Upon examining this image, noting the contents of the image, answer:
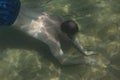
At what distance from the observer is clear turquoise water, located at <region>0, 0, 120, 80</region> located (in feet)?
18.6

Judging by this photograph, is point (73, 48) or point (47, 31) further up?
point (47, 31)

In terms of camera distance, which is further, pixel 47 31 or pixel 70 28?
pixel 47 31

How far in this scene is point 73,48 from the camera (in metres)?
6.30

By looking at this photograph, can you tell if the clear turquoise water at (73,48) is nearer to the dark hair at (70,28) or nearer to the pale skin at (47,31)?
the pale skin at (47,31)

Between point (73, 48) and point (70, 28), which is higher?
point (70, 28)

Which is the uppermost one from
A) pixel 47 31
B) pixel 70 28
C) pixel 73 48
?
pixel 70 28

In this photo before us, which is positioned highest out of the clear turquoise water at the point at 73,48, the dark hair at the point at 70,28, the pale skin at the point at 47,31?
the dark hair at the point at 70,28

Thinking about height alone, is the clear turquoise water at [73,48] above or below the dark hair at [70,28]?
below

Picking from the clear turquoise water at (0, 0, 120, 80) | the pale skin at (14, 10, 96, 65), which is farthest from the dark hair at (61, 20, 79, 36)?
the clear turquoise water at (0, 0, 120, 80)

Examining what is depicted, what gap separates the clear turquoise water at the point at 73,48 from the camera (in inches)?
223

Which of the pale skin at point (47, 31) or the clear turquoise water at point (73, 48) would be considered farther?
the pale skin at point (47, 31)

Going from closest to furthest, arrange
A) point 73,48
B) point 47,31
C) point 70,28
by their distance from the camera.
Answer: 1. point 70,28
2. point 47,31
3. point 73,48

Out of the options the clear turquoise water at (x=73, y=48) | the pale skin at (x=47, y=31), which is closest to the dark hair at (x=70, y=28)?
the pale skin at (x=47, y=31)

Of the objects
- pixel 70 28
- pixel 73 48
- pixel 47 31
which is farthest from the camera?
pixel 73 48
